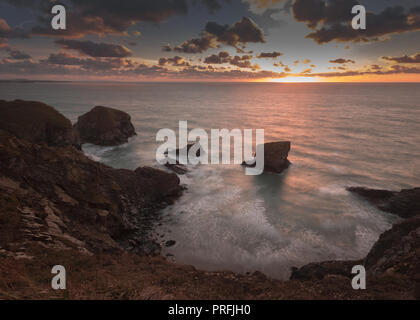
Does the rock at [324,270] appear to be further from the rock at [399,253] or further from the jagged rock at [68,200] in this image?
the jagged rock at [68,200]

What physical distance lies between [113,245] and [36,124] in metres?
32.8

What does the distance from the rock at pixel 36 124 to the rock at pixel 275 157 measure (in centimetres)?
3688

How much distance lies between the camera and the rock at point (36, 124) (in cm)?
3662

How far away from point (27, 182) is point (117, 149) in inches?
1608

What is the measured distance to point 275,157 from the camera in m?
44.0

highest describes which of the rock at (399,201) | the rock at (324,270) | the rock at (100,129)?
the rock at (100,129)

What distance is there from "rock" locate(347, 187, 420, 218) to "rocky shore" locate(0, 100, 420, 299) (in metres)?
0.10

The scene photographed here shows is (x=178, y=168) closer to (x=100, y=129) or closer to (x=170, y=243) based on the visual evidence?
(x=170, y=243)

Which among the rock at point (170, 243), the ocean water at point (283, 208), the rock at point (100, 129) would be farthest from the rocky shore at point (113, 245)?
the rock at point (100, 129)

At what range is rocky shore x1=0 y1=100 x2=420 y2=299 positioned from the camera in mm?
9664

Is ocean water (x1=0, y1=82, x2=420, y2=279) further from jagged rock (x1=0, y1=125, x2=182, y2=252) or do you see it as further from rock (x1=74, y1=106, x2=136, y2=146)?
jagged rock (x1=0, y1=125, x2=182, y2=252)

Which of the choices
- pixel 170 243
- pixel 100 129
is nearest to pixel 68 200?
pixel 170 243
